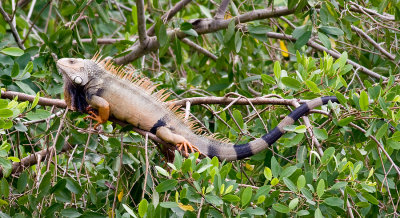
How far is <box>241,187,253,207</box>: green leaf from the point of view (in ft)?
10.2

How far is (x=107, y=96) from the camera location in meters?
4.28

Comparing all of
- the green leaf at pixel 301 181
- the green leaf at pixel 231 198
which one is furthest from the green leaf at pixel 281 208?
the green leaf at pixel 231 198

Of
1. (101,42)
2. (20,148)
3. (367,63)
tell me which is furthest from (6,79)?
(367,63)

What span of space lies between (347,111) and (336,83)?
288 mm

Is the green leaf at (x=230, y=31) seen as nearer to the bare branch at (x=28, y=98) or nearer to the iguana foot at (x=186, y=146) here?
the iguana foot at (x=186, y=146)

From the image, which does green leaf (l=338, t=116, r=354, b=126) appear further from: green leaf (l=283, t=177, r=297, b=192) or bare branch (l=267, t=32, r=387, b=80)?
bare branch (l=267, t=32, r=387, b=80)

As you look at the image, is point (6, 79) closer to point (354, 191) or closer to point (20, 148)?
point (20, 148)

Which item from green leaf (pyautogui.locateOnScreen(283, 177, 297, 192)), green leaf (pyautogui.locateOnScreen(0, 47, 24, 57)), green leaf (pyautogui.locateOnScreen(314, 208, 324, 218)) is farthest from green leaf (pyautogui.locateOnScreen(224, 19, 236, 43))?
green leaf (pyautogui.locateOnScreen(314, 208, 324, 218))

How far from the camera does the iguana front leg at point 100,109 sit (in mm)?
4172

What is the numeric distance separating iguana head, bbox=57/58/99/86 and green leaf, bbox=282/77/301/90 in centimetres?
139

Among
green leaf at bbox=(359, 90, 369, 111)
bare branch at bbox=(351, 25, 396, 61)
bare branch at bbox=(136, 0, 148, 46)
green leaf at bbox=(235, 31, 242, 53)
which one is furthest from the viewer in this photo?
bare branch at bbox=(351, 25, 396, 61)

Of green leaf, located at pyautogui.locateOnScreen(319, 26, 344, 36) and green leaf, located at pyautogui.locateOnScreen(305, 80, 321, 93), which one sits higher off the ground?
green leaf, located at pyautogui.locateOnScreen(319, 26, 344, 36)

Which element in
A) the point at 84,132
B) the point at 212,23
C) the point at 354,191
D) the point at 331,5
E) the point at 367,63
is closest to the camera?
the point at 354,191

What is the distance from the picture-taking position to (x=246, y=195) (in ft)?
10.2
